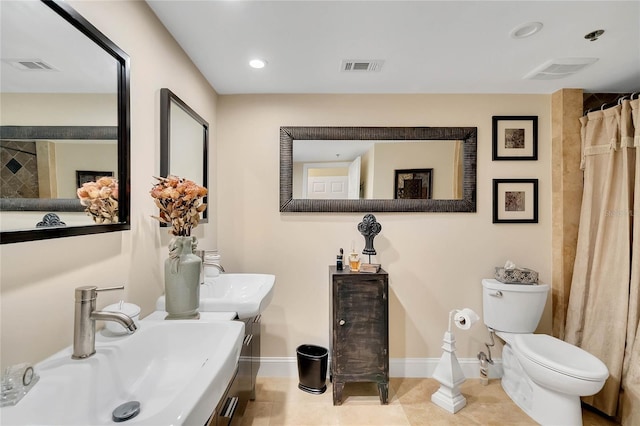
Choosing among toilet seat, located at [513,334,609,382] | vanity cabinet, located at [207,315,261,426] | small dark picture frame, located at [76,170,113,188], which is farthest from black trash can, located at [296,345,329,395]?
small dark picture frame, located at [76,170,113,188]

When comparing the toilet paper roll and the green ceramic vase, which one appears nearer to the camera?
the green ceramic vase

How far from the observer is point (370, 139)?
97.0 inches

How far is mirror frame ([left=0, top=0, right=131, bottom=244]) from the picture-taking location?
85 cm

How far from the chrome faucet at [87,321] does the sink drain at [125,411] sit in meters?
0.19

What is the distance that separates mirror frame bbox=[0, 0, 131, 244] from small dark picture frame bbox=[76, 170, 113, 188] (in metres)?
0.07

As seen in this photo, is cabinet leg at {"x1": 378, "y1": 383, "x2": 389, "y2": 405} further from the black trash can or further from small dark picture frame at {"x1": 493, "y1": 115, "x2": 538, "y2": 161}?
small dark picture frame at {"x1": 493, "y1": 115, "x2": 538, "y2": 161}

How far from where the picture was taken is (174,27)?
159 centimetres

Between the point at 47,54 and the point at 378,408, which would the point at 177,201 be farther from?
the point at 378,408

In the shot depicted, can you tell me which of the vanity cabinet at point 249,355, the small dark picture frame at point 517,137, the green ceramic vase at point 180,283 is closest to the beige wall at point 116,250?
the green ceramic vase at point 180,283

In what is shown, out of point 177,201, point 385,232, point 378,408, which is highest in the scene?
point 177,201

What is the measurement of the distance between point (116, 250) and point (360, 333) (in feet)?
5.24

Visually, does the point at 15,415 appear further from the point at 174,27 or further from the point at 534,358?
the point at 534,358

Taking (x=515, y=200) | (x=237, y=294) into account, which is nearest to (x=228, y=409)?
(x=237, y=294)

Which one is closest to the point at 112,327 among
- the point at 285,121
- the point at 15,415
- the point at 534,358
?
the point at 15,415
